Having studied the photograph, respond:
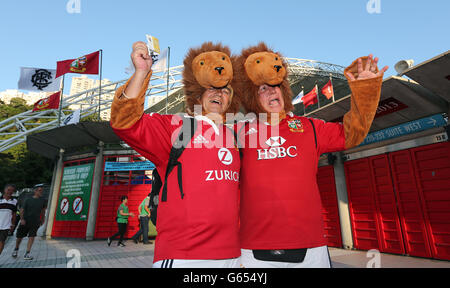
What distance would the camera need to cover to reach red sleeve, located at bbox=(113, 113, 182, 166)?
5.38 ft

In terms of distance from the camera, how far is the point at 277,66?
230cm

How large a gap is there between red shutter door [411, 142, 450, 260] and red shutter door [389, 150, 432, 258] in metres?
0.12

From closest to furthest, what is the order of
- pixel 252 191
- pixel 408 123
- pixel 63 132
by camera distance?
pixel 252 191 < pixel 408 123 < pixel 63 132

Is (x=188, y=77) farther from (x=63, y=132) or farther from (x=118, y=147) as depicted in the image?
(x=63, y=132)

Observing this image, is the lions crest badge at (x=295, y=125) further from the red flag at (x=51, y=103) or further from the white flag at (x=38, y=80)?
the red flag at (x=51, y=103)

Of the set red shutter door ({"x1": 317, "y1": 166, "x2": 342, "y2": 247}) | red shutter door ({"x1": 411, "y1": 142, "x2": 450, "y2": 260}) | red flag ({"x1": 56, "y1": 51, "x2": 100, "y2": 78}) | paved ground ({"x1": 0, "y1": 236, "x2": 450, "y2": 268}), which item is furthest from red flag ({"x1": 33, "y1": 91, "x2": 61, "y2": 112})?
red shutter door ({"x1": 411, "y1": 142, "x2": 450, "y2": 260})

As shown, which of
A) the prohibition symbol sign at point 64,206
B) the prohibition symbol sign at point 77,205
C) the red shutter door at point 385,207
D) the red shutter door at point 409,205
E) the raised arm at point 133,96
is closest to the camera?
the raised arm at point 133,96

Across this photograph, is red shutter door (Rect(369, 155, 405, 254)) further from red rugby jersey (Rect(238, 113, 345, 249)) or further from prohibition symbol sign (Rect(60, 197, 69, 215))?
prohibition symbol sign (Rect(60, 197, 69, 215))

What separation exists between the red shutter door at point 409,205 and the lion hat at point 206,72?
589 cm

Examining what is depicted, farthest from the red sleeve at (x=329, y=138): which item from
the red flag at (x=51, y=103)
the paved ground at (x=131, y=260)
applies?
the red flag at (x=51, y=103)

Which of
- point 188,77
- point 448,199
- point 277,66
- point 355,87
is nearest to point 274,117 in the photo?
point 277,66

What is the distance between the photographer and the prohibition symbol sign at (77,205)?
12203mm

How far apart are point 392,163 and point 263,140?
19.9 ft

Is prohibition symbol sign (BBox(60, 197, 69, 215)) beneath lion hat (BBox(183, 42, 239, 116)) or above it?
beneath
